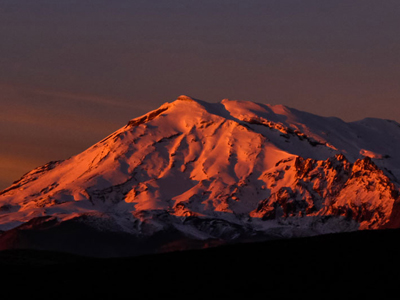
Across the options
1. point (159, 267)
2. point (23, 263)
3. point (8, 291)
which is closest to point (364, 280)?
point (159, 267)

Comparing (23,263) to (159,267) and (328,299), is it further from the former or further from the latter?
(328,299)

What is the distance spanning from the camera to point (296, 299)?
407 ft

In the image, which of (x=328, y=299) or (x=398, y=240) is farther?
(x=398, y=240)

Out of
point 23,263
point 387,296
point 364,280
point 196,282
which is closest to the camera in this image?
point 387,296

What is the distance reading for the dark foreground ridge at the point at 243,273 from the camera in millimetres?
132125

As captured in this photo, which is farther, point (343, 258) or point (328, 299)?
point (343, 258)

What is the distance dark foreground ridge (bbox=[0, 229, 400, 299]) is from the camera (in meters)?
132

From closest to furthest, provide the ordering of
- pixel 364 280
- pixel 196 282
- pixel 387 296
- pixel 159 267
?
pixel 387 296, pixel 364 280, pixel 196 282, pixel 159 267

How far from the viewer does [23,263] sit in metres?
198

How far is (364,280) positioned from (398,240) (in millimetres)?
28348

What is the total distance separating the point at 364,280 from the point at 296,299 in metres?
12.3

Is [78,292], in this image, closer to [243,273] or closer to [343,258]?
[243,273]

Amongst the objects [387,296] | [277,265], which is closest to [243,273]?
[277,265]

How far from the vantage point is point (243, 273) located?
146 meters
